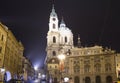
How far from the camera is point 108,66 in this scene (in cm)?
10350

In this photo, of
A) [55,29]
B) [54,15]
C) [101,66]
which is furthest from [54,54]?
[101,66]

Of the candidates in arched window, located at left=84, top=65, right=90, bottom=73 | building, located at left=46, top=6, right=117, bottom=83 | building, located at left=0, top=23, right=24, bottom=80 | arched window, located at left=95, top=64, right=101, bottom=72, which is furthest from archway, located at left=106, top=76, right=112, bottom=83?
building, located at left=0, top=23, right=24, bottom=80

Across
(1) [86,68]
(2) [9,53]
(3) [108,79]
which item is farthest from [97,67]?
(2) [9,53]

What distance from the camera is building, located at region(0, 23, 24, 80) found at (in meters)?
63.0

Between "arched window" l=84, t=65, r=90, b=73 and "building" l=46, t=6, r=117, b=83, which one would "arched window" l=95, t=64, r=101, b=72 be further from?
"arched window" l=84, t=65, r=90, b=73

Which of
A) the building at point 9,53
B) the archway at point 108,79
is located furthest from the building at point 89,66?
the building at point 9,53

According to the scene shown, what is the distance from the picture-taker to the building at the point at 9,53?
6300cm

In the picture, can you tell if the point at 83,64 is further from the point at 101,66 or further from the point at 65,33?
the point at 65,33

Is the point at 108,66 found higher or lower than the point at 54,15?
lower

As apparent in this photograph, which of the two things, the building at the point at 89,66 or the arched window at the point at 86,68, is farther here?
the arched window at the point at 86,68

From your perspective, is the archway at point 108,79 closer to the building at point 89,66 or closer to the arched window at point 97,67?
the building at point 89,66

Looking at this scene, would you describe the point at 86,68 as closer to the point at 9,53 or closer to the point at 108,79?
the point at 108,79

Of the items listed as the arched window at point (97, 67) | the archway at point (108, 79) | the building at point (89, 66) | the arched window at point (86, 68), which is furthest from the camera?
the arched window at point (86, 68)

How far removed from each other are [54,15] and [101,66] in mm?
51037
